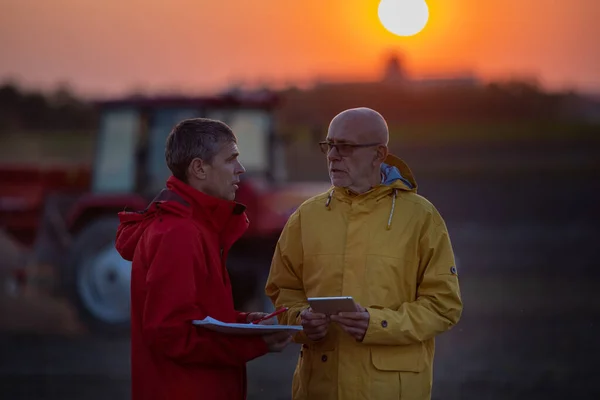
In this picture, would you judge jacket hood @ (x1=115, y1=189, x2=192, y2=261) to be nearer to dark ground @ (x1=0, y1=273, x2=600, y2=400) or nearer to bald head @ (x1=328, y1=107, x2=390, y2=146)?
bald head @ (x1=328, y1=107, x2=390, y2=146)

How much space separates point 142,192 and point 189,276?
705 cm

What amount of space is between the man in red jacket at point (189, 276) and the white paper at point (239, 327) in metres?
0.03

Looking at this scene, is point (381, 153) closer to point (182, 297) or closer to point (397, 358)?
point (397, 358)

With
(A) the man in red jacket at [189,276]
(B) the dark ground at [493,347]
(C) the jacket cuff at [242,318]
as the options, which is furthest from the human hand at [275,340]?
(B) the dark ground at [493,347]

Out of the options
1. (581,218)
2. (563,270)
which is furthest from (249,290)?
(581,218)

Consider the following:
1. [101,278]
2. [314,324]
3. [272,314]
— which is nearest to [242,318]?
[272,314]

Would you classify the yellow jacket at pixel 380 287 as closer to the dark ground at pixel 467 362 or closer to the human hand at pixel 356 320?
the human hand at pixel 356 320

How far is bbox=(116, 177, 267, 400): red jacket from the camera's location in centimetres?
326

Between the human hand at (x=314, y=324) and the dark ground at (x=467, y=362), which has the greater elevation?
the human hand at (x=314, y=324)

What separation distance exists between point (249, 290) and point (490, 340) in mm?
2270

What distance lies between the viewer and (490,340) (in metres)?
9.99

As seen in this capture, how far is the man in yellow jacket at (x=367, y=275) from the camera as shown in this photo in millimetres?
3455

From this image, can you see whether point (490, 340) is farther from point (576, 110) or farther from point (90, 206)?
point (576, 110)

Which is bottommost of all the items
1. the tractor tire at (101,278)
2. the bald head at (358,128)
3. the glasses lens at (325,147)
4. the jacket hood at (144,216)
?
the tractor tire at (101,278)
